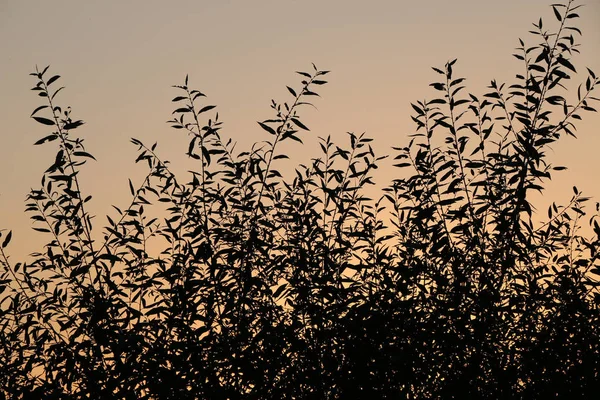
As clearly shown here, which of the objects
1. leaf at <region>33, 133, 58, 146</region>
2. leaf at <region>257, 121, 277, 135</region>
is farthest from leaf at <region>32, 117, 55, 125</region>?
leaf at <region>257, 121, 277, 135</region>

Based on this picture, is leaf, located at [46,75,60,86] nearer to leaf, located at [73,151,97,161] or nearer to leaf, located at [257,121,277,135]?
leaf, located at [73,151,97,161]

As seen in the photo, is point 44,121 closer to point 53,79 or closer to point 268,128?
point 53,79

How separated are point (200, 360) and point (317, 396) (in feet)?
3.33

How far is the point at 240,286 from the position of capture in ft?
22.4

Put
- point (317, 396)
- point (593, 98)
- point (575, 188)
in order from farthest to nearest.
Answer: point (575, 188), point (593, 98), point (317, 396)

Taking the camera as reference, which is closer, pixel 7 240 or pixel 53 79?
pixel 53 79

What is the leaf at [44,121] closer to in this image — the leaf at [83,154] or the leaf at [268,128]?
the leaf at [83,154]

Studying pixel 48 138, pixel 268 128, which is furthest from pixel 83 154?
pixel 268 128

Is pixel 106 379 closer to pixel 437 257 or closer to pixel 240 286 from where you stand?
pixel 240 286

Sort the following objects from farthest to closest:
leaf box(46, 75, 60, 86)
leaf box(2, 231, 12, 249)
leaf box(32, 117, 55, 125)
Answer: leaf box(2, 231, 12, 249) → leaf box(46, 75, 60, 86) → leaf box(32, 117, 55, 125)

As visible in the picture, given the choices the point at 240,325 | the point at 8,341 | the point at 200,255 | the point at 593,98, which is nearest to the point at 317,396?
the point at 240,325

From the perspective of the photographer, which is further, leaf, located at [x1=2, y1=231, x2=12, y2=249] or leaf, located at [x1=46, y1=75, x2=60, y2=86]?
leaf, located at [x1=2, y1=231, x2=12, y2=249]

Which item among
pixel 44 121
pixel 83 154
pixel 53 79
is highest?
pixel 53 79

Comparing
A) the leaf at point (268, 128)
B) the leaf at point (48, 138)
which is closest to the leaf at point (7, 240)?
the leaf at point (48, 138)
